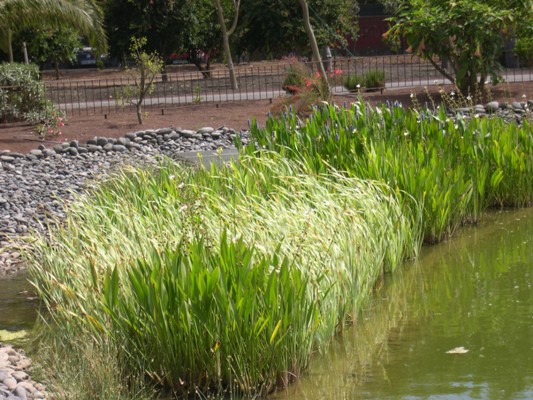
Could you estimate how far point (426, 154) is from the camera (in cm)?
980

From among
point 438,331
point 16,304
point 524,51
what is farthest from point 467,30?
point 438,331

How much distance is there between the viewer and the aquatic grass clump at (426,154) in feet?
29.9

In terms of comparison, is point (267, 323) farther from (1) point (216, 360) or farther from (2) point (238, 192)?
(2) point (238, 192)

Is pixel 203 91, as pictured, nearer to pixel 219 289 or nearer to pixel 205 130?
pixel 205 130

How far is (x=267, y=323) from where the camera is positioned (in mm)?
5531

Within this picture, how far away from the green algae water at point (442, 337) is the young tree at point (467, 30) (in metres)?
10.3

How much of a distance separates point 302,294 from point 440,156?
455 cm

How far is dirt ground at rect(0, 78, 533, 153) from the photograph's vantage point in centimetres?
1747

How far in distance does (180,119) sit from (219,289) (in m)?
14.3

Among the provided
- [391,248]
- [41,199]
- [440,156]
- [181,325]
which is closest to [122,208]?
[391,248]

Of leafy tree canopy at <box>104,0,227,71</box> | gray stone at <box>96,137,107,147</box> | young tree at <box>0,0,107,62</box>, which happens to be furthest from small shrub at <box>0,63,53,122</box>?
leafy tree canopy at <box>104,0,227,71</box>

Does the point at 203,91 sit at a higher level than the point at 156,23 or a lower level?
lower

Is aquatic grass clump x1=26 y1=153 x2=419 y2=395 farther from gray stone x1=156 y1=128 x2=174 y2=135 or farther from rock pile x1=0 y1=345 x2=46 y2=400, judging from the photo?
gray stone x1=156 y1=128 x2=174 y2=135

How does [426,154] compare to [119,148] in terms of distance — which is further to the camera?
[119,148]
